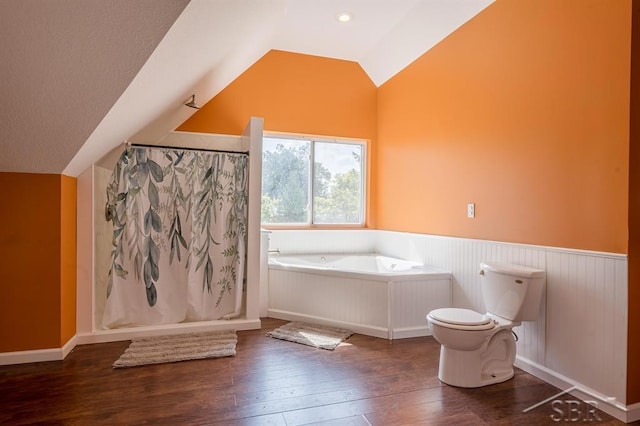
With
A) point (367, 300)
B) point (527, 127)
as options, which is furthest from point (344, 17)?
point (367, 300)

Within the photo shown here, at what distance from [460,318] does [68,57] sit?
2433 mm

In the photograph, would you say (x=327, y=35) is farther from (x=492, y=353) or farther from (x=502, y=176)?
(x=492, y=353)

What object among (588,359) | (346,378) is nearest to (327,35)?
(346,378)

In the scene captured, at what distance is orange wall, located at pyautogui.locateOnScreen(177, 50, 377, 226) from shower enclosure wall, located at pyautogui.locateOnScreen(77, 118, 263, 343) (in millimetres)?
797

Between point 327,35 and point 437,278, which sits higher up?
point 327,35

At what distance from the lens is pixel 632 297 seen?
1.87 m

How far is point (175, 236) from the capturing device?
3.07m

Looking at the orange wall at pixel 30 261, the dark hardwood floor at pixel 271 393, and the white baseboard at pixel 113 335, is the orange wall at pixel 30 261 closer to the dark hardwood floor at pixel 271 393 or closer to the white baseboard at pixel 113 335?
the white baseboard at pixel 113 335

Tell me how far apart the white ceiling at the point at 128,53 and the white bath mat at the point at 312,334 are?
1.98 m

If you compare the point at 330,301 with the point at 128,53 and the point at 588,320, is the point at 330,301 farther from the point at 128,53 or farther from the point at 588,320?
the point at 128,53

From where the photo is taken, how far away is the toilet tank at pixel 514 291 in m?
2.27

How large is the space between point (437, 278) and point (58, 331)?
2.93 m

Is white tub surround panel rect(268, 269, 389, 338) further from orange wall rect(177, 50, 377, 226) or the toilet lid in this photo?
orange wall rect(177, 50, 377, 226)

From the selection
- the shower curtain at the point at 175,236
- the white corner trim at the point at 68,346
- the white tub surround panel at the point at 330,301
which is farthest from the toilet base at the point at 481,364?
the white corner trim at the point at 68,346
